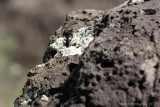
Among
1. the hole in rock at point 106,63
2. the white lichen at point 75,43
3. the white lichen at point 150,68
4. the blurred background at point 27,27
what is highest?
the blurred background at point 27,27

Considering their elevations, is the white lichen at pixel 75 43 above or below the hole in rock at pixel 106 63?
above

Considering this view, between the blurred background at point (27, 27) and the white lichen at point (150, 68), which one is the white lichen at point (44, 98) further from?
the blurred background at point (27, 27)

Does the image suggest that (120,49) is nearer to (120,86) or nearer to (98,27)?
(120,86)

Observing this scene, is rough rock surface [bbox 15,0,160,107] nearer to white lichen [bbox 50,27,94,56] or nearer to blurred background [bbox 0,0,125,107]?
white lichen [bbox 50,27,94,56]

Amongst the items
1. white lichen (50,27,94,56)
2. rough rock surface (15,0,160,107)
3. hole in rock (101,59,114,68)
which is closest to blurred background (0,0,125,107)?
white lichen (50,27,94,56)

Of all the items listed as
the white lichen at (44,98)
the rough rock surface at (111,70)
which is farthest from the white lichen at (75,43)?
the white lichen at (44,98)

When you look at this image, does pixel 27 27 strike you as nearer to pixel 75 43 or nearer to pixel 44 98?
pixel 75 43
